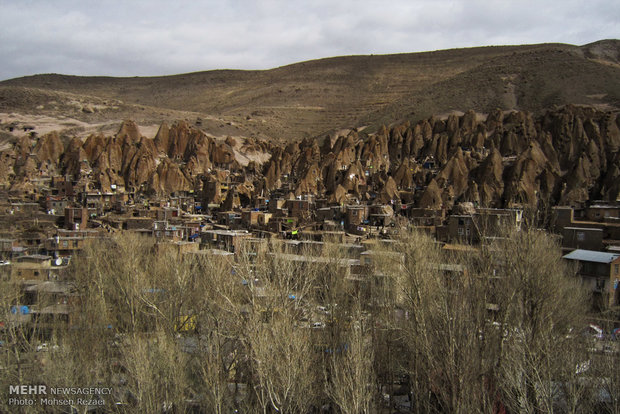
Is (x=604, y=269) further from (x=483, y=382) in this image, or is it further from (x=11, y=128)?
(x=11, y=128)

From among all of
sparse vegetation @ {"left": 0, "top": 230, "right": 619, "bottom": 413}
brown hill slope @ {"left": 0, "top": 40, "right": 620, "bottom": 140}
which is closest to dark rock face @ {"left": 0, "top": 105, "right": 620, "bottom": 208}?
brown hill slope @ {"left": 0, "top": 40, "right": 620, "bottom": 140}

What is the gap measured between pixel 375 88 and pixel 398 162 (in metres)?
93.7

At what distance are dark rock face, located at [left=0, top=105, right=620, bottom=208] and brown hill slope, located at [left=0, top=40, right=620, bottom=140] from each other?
12546 mm

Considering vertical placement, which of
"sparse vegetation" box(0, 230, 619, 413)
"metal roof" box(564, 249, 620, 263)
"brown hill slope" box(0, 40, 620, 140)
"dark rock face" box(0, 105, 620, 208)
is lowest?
"sparse vegetation" box(0, 230, 619, 413)

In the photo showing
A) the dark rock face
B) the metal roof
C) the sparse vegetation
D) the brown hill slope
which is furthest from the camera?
the brown hill slope

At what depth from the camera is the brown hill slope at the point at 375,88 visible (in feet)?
272

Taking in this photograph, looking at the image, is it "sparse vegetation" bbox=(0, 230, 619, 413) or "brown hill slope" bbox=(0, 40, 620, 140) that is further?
"brown hill slope" bbox=(0, 40, 620, 140)

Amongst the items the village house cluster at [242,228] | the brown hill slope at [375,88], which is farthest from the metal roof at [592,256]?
the brown hill slope at [375,88]

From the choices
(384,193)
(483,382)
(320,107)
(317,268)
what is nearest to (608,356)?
(483,382)

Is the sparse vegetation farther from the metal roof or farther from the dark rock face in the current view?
the dark rock face

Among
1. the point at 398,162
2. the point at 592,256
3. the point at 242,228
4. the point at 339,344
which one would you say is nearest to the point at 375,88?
the point at 398,162

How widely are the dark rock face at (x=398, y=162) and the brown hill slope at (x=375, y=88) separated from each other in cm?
1255

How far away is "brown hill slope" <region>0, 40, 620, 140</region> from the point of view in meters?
82.9

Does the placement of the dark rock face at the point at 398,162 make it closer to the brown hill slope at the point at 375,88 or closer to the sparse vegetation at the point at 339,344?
the brown hill slope at the point at 375,88
